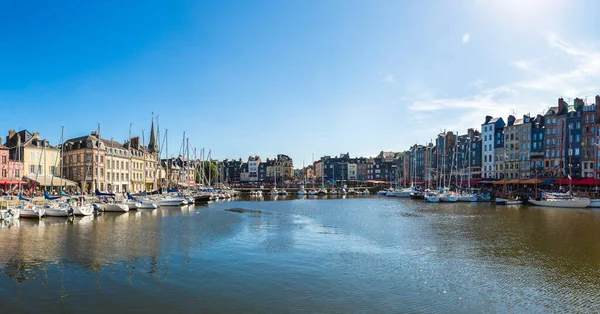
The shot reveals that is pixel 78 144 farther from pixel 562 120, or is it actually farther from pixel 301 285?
pixel 562 120

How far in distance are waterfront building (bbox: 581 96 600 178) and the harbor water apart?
52.7 meters

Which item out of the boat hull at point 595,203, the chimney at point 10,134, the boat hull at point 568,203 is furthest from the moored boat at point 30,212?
the boat hull at point 595,203

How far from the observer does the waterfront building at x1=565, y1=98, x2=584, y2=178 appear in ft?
290

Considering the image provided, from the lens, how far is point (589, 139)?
283ft

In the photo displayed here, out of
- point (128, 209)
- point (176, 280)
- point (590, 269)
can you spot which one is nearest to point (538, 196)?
point (590, 269)

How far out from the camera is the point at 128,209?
6075cm

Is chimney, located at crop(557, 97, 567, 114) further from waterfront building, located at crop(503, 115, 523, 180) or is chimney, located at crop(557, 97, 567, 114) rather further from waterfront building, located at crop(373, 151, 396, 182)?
waterfront building, located at crop(373, 151, 396, 182)

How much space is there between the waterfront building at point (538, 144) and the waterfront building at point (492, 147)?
9872 millimetres

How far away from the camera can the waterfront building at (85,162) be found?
8138cm

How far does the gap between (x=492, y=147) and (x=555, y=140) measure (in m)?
21.5

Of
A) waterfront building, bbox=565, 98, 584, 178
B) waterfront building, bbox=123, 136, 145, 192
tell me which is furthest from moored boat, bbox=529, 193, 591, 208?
waterfront building, bbox=123, 136, 145, 192

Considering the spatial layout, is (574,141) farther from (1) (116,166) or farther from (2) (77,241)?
(1) (116,166)

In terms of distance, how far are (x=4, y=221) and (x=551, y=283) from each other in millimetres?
48313

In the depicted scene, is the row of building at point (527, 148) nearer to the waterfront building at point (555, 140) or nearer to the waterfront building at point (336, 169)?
the waterfront building at point (555, 140)
